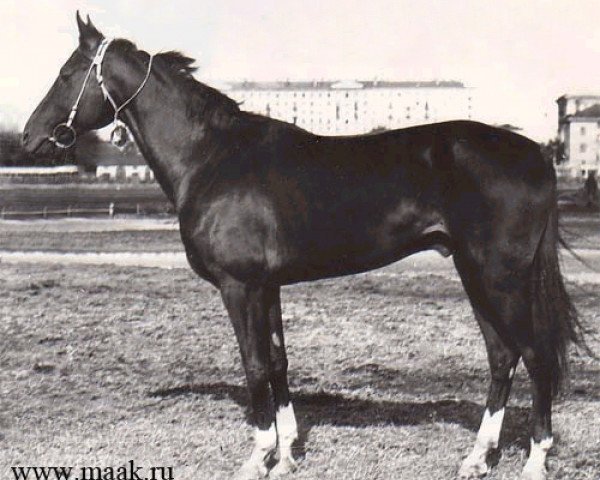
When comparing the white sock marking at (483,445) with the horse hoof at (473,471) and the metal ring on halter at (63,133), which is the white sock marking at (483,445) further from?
the metal ring on halter at (63,133)

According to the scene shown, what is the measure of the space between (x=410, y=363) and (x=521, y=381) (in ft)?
3.33

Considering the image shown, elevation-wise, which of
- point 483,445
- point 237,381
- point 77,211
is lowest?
point 237,381

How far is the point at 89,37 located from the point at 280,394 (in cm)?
233

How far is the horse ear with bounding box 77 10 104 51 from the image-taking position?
4.30 metres

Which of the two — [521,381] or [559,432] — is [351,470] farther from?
[521,381]

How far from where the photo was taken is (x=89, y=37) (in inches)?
170

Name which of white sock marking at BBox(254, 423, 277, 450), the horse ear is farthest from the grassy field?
the horse ear

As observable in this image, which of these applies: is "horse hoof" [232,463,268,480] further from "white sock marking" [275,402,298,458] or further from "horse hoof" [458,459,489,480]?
"horse hoof" [458,459,489,480]

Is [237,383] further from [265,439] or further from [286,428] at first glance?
[265,439]

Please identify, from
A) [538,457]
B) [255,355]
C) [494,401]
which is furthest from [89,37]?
[538,457]

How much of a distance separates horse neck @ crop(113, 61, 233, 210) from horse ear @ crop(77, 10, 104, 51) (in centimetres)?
31

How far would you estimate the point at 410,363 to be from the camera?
6.86 meters

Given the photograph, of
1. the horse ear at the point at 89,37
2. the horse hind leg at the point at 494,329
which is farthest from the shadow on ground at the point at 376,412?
the horse ear at the point at 89,37

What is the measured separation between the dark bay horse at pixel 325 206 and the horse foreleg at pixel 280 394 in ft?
0.04
